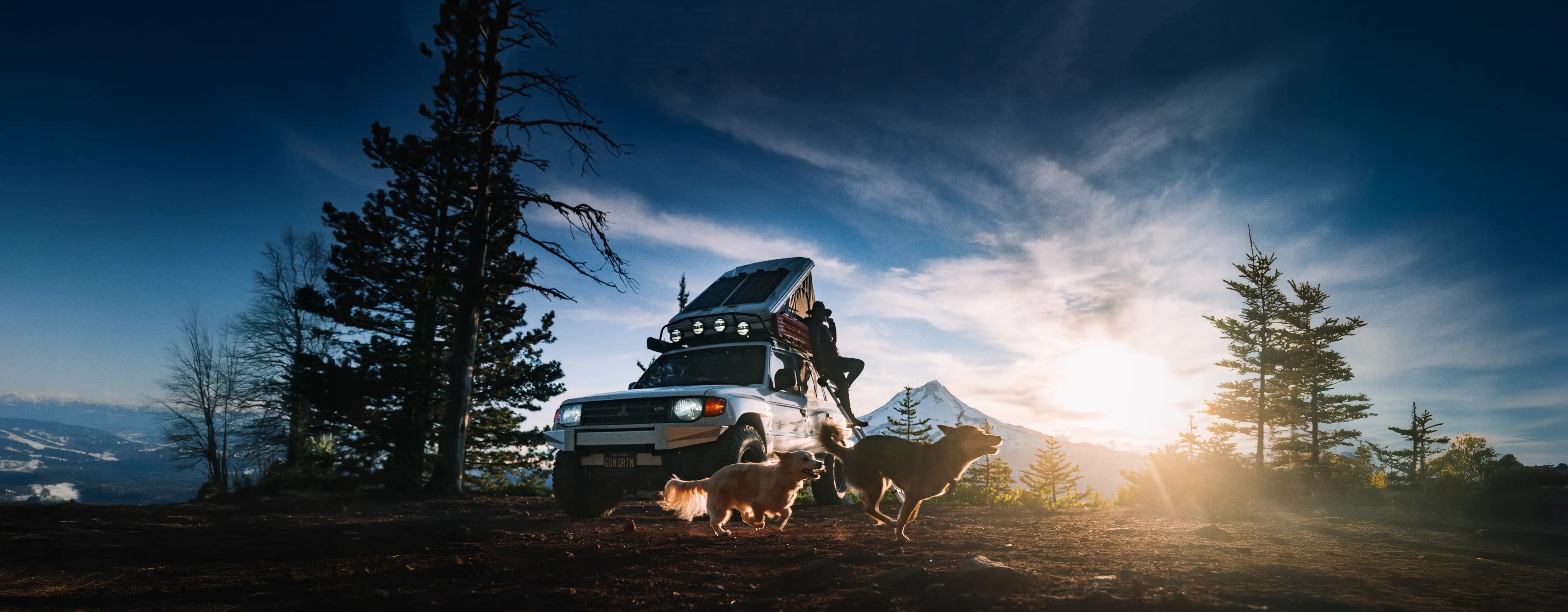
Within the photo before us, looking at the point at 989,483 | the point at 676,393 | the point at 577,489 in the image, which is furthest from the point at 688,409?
the point at 989,483

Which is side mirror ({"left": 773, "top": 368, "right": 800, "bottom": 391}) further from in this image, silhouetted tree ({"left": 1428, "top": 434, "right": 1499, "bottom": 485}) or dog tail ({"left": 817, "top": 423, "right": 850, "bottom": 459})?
silhouetted tree ({"left": 1428, "top": 434, "right": 1499, "bottom": 485})

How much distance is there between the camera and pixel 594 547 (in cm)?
499

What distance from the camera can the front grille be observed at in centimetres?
754

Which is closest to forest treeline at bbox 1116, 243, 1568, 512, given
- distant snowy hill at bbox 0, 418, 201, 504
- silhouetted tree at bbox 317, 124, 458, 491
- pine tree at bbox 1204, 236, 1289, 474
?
pine tree at bbox 1204, 236, 1289, 474

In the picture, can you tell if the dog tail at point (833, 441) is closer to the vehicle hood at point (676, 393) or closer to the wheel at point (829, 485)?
the vehicle hood at point (676, 393)

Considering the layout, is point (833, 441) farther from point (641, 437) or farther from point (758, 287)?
point (758, 287)

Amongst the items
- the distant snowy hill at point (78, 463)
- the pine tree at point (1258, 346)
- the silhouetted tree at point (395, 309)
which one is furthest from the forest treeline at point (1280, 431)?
the distant snowy hill at point (78, 463)

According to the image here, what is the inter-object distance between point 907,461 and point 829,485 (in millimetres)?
5196

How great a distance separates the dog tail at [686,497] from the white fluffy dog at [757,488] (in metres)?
0.44

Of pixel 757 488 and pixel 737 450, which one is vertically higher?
pixel 737 450

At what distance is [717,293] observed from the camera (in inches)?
435

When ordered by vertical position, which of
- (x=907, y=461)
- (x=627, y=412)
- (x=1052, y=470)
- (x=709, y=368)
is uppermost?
(x=709, y=368)

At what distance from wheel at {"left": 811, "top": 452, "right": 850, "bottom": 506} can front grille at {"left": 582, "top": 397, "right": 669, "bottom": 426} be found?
3.62m

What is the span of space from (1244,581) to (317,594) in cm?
481
